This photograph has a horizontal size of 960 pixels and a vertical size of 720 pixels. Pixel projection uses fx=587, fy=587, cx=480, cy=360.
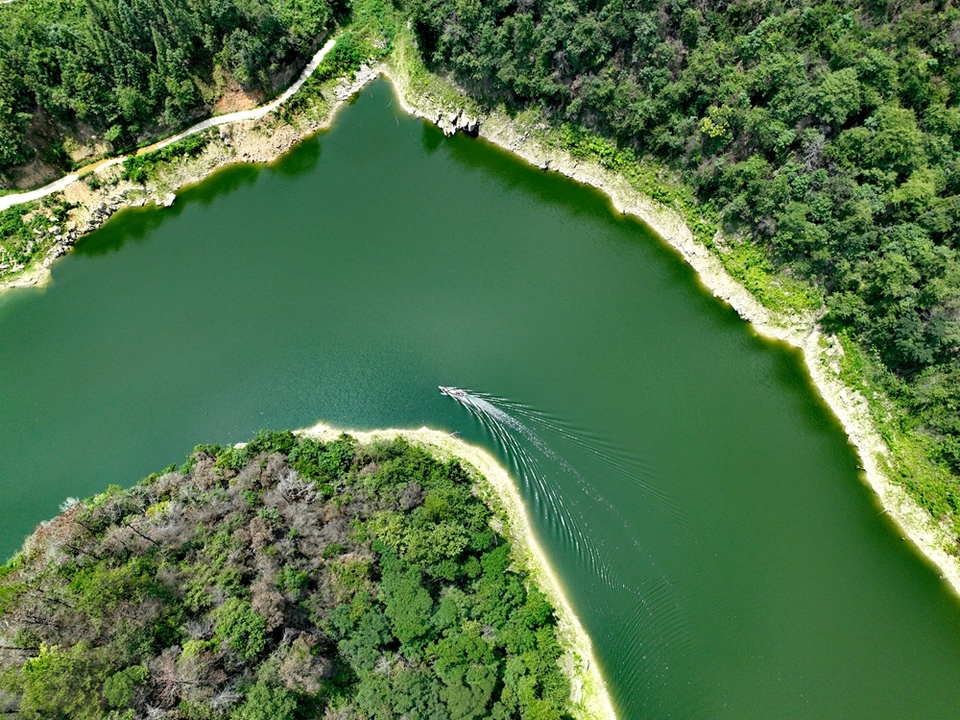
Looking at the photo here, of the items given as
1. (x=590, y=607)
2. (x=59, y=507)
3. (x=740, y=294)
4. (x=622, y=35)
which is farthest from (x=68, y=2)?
(x=590, y=607)

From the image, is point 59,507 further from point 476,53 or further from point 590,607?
point 476,53

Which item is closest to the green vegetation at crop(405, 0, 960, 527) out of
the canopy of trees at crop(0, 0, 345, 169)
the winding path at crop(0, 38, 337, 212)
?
the winding path at crop(0, 38, 337, 212)

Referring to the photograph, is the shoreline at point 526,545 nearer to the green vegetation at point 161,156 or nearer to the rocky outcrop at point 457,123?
the rocky outcrop at point 457,123

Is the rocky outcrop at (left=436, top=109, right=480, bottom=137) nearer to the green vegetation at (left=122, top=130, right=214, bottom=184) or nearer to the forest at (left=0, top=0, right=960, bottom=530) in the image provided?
the forest at (left=0, top=0, right=960, bottom=530)

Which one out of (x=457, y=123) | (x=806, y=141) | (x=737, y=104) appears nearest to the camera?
(x=806, y=141)

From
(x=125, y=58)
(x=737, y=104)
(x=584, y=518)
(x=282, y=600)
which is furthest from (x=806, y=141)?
(x=125, y=58)

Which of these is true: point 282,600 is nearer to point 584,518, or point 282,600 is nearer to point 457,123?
point 584,518
